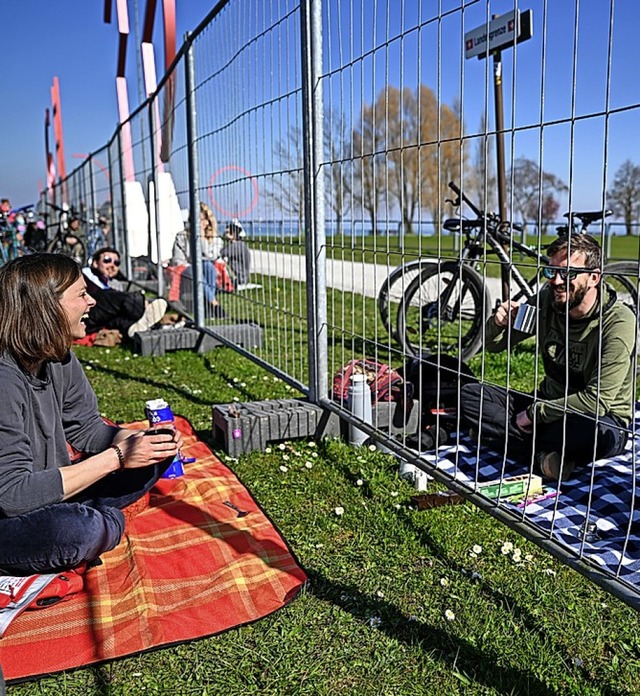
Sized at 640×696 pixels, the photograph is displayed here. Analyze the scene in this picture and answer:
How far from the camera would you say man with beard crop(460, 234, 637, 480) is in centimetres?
337

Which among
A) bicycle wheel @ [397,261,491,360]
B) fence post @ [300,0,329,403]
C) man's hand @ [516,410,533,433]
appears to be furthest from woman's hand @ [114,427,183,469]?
bicycle wheel @ [397,261,491,360]

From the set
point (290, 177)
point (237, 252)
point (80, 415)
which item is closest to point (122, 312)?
point (237, 252)

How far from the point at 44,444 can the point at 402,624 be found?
1.36 m

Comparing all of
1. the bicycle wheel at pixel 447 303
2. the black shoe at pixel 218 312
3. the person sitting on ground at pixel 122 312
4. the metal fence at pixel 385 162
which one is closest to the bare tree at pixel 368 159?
the metal fence at pixel 385 162

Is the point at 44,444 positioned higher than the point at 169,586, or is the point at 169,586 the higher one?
the point at 44,444

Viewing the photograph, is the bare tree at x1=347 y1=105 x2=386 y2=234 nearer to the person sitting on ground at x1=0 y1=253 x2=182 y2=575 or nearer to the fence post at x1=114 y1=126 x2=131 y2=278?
the person sitting on ground at x1=0 y1=253 x2=182 y2=575

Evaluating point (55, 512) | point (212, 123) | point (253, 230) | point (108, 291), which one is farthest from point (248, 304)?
point (55, 512)

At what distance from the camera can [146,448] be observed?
2598 millimetres

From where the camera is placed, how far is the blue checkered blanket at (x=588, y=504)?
104 inches

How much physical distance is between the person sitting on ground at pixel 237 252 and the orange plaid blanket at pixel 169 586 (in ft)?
8.35

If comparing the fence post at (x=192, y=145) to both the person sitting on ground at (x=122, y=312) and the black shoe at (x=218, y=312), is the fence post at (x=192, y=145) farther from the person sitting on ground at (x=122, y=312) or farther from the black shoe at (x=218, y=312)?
the person sitting on ground at (x=122, y=312)

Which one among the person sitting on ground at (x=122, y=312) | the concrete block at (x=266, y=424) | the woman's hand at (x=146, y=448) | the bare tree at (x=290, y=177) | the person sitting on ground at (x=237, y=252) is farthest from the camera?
the person sitting on ground at (x=122, y=312)

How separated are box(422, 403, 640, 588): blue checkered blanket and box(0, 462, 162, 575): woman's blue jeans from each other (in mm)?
1324

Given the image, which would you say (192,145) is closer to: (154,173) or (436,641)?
(154,173)
